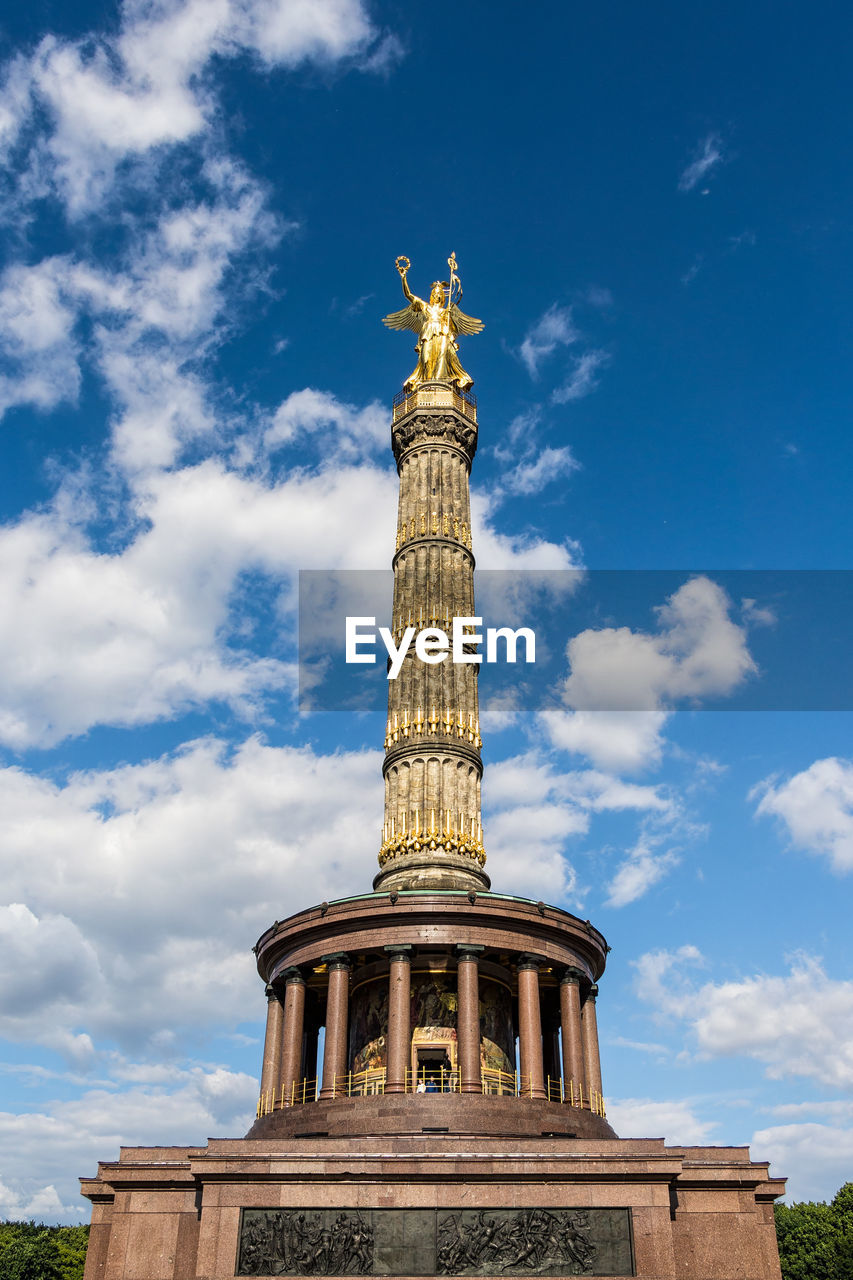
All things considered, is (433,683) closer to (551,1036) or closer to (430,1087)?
(551,1036)

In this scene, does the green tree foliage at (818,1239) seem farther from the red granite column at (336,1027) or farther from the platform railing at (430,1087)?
the red granite column at (336,1027)

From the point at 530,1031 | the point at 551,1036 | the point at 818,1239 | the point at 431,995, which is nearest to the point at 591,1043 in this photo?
the point at 551,1036

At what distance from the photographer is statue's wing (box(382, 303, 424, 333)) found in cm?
4250

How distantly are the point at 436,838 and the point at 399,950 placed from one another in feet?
19.1

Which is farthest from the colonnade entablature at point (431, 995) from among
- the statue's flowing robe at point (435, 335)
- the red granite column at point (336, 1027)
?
the statue's flowing robe at point (435, 335)

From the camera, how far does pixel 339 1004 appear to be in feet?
86.9

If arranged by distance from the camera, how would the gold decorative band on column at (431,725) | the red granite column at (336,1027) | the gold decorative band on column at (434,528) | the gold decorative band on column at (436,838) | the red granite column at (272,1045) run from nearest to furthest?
1. the red granite column at (336,1027)
2. the red granite column at (272,1045)
3. the gold decorative band on column at (436,838)
4. the gold decorative band on column at (431,725)
5. the gold decorative band on column at (434,528)

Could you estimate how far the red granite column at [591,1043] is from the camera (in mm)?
28016

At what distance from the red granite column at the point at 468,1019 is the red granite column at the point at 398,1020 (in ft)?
3.96

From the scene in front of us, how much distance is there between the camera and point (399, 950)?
26.4m

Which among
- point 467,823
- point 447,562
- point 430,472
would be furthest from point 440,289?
point 467,823

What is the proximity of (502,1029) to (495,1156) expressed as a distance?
22.7 feet

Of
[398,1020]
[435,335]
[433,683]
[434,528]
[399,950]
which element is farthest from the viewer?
[435,335]

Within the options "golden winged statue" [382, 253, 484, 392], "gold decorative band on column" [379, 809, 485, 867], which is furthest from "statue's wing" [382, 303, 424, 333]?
"gold decorative band on column" [379, 809, 485, 867]
